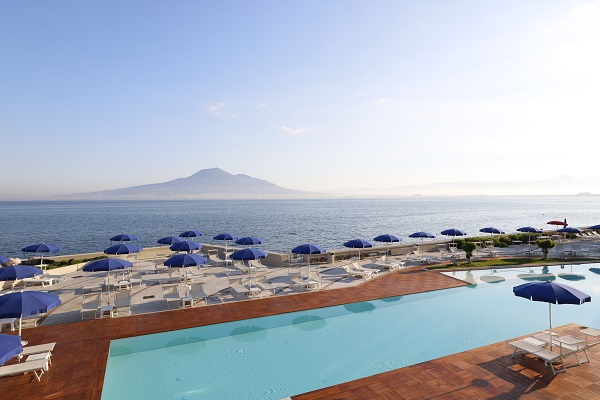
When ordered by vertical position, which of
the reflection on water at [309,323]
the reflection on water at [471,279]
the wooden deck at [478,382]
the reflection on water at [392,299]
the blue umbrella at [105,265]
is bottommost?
the reflection on water at [471,279]

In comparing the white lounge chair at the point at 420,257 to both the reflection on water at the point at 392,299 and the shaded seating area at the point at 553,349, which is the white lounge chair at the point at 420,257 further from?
the shaded seating area at the point at 553,349

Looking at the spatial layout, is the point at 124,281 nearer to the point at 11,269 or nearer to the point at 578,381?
the point at 11,269

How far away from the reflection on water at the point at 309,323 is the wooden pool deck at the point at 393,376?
2621mm

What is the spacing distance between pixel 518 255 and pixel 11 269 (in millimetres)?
27438

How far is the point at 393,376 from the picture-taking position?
27.3ft

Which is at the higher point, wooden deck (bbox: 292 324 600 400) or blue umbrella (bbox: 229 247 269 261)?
blue umbrella (bbox: 229 247 269 261)

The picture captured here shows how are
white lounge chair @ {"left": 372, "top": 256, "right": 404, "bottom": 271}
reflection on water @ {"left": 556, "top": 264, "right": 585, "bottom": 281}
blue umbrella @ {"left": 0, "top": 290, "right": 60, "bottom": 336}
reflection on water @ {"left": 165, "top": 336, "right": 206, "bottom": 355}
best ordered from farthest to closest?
1. white lounge chair @ {"left": 372, "top": 256, "right": 404, "bottom": 271}
2. reflection on water @ {"left": 556, "top": 264, "right": 585, "bottom": 281}
3. reflection on water @ {"left": 165, "top": 336, "right": 206, "bottom": 355}
4. blue umbrella @ {"left": 0, "top": 290, "right": 60, "bottom": 336}

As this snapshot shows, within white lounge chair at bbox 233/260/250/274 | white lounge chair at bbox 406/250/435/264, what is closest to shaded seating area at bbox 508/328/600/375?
white lounge chair at bbox 406/250/435/264

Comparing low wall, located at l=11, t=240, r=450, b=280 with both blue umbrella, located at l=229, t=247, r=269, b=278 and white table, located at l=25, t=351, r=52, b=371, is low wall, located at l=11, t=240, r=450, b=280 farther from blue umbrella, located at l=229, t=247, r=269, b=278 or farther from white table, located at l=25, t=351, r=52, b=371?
white table, located at l=25, t=351, r=52, b=371

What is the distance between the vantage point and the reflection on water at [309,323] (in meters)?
11.7

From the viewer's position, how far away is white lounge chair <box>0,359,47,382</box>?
8.10m

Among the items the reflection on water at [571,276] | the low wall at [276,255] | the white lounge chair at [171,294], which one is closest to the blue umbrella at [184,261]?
the white lounge chair at [171,294]

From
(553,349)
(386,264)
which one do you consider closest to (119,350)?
(553,349)

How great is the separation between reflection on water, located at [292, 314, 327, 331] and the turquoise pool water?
1.3 inches
